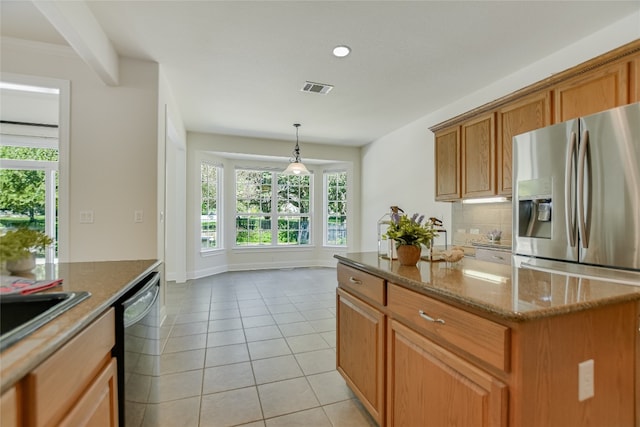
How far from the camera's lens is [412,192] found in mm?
4883

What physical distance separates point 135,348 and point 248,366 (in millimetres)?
1309

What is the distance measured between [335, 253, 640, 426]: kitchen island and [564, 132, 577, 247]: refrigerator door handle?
89 cm

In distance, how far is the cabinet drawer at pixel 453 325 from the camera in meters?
0.94

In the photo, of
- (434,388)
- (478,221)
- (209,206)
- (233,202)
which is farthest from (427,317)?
(233,202)

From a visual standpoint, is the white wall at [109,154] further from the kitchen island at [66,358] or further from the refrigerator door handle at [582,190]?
the refrigerator door handle at [582,190]

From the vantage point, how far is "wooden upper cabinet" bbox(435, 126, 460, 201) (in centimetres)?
344

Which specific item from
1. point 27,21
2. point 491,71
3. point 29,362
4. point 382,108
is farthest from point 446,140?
point 27,21

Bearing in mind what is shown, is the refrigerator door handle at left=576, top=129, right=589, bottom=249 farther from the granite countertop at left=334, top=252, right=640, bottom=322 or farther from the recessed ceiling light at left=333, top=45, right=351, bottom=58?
the recessed ceiling light at left=333, top=45, right=351, bottom=58

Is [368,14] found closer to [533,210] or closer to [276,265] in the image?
[533,210]

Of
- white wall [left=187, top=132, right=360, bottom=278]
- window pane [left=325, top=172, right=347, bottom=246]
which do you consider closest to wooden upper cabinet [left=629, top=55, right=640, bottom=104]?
white wall [left=187, top=132, right=360, bottom=278]

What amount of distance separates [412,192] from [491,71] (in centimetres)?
207

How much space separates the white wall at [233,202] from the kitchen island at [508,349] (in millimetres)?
4953

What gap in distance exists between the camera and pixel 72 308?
939mm

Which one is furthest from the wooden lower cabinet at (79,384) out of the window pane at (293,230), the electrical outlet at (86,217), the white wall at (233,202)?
the window pane at (293,230)
